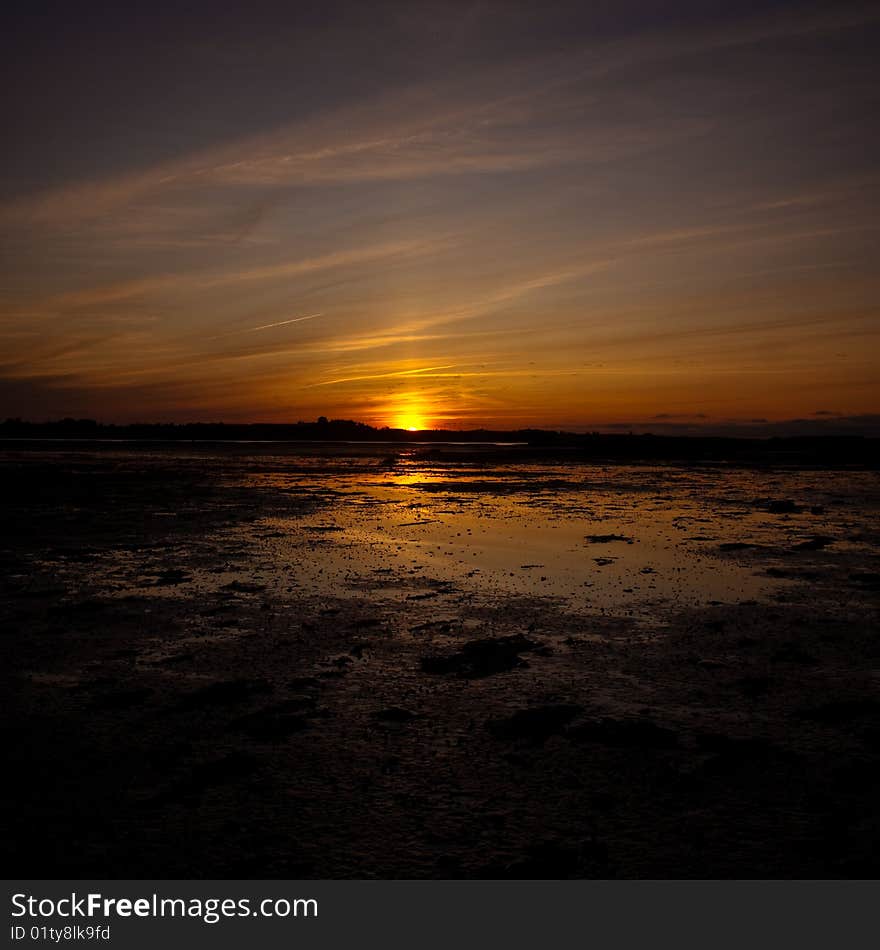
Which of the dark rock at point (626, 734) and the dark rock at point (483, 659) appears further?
the dark rock at point (483, 659)

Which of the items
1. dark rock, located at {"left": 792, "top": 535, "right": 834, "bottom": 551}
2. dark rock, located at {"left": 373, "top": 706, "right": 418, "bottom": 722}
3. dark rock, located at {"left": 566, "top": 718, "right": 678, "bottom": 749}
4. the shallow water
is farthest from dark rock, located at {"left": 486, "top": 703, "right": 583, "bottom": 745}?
dark rock, located at {"left": 792, "top": 535, "right": 834, "bottom": 551}

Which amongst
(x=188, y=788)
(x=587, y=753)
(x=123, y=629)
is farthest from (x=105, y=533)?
(x=587, y=753)

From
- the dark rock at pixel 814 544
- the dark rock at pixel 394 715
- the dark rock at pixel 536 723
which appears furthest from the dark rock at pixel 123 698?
the dark rock at pixel 814 544

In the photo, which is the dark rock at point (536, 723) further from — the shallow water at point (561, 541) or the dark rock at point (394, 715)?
the shallow water at point (561, 541)

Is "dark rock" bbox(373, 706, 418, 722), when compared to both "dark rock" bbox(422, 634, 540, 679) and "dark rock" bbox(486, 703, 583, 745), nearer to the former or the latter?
"dark rock" bbox(486, 703, 583, 745)

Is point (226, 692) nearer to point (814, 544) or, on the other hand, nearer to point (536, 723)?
point (536, 723)

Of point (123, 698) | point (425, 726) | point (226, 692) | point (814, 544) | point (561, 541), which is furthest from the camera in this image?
point (561, 541)

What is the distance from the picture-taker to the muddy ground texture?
4.65 metres

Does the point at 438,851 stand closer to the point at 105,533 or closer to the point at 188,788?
the point at 188,788

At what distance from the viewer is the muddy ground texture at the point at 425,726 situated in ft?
15.3

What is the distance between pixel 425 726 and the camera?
6484 mm

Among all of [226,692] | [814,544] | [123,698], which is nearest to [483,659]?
[226,692]

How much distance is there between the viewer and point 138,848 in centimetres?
461
